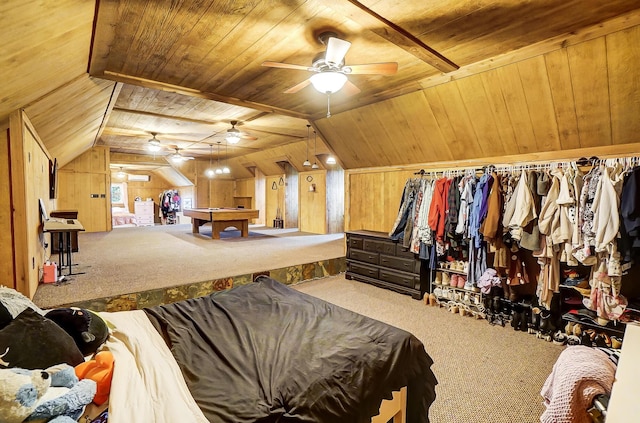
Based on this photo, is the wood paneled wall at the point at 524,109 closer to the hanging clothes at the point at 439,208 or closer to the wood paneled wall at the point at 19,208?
the hanging clothes at the point at 439,208

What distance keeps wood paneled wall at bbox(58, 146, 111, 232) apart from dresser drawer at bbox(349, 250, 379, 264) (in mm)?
7268

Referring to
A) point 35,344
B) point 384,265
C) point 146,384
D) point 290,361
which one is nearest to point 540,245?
point 384,265

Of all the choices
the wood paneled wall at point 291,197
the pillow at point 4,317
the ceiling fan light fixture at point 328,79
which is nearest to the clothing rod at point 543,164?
the ceiling fan light fixture at point 328,79

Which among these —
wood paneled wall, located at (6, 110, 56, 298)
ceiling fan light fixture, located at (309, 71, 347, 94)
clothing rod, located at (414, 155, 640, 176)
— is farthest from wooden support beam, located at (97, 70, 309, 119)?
clothing rod, located at (414, 155, 640, 176)

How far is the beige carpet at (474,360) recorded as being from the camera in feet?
6.46

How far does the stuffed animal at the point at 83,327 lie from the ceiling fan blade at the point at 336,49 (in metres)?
2.33

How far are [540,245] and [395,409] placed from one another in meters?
2.34

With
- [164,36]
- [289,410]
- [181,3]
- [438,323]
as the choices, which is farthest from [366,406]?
[164,36]

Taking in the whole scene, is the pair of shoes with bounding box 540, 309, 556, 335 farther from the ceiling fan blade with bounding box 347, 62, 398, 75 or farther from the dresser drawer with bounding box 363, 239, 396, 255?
the ceiling fan blade with bounding box 347, 62, 398, 75

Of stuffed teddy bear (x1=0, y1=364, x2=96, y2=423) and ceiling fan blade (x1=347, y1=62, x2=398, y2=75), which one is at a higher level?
ceiling fan blade (x1=347, y1=62, x2=398, y2=75)

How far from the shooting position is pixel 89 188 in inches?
318

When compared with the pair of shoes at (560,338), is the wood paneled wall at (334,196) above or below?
above

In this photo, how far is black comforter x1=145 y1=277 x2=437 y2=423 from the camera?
121 cm

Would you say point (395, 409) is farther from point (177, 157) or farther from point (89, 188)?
point (89, 188)
